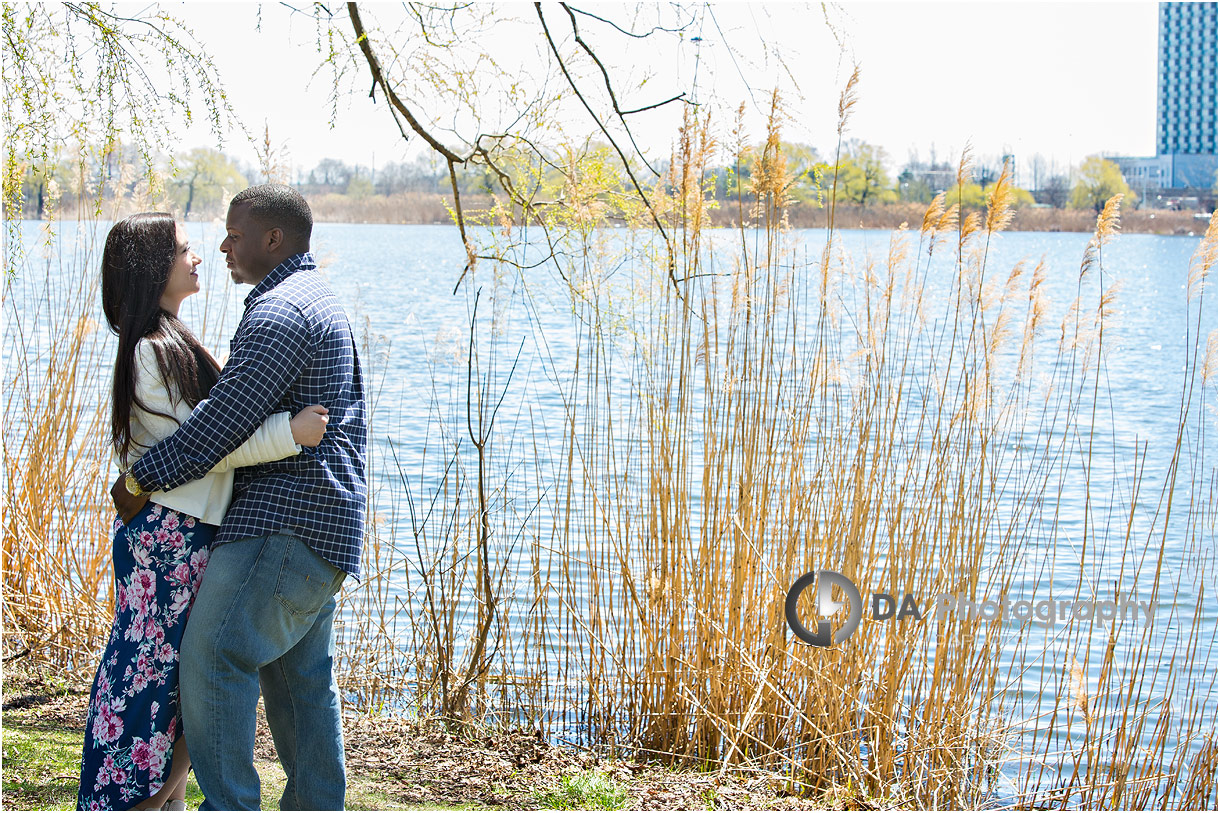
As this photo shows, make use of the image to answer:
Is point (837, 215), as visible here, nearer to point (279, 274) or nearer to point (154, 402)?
point (279, 274)

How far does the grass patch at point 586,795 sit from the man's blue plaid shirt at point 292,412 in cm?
99

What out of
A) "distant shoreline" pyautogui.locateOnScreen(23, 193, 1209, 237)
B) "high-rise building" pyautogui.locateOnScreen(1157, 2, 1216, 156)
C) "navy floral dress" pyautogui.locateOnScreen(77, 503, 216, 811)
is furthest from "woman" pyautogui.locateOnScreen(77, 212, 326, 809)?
"high-rise building" pyautogui.locateOnScreen(1157, 2, 1216, 156)

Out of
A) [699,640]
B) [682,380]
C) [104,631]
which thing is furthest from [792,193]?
[104,631]

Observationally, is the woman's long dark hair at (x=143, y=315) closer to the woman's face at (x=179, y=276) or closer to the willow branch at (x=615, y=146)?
the woman's face at (x=179, y=276)

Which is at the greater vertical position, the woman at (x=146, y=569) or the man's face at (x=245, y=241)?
the man's face at (x=245, y=241)

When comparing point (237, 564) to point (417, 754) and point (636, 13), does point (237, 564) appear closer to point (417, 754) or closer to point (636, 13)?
point (417, 754)

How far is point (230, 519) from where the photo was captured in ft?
6.54

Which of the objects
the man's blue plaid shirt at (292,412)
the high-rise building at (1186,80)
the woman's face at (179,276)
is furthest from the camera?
the high-rise building at (1186,80)

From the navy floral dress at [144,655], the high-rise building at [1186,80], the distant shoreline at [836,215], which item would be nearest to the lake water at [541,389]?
the distant shoreline at [836,215]

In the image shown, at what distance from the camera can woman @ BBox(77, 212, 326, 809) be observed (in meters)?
2.05

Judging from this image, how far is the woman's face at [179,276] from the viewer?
2.16 m

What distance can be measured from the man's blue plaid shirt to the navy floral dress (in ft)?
0.38

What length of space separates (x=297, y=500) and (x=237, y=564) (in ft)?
0.55

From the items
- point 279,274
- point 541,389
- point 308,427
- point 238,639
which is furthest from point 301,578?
point 541,389
